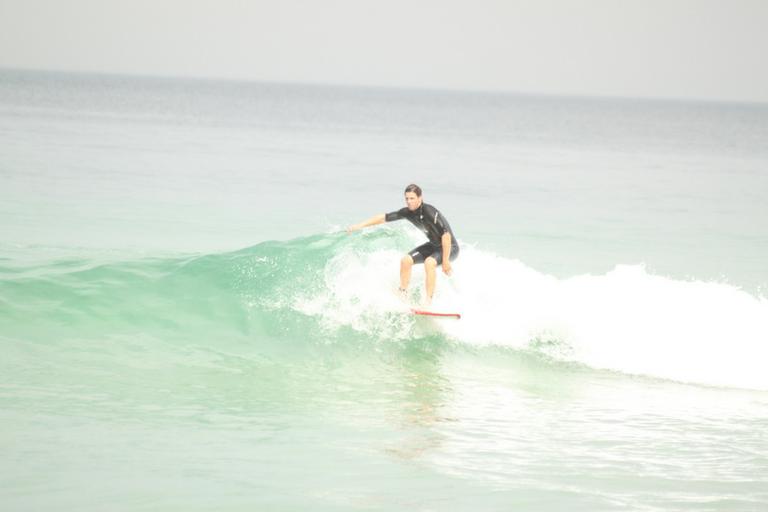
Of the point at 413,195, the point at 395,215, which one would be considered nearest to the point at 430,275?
the point at 395,215

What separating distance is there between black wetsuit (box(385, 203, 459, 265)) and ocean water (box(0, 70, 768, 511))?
0.92 m

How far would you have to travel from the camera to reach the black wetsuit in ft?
38.4

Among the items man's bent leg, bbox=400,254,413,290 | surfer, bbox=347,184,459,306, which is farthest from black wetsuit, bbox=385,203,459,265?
man's bent leg, bbox=400,254,413,290

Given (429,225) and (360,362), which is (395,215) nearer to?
(429,225)

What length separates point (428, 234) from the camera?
39.1 ft

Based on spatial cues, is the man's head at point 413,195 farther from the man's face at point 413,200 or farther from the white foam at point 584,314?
the white foam at point 584,314

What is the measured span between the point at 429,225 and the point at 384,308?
4.87 feet

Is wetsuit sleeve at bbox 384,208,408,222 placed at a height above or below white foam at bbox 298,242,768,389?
above

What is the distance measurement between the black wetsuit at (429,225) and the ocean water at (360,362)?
92 centimetres

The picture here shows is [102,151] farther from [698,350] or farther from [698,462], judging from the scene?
[698,462]

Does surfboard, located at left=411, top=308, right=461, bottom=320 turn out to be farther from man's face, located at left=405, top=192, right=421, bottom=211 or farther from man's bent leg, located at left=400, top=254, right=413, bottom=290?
man's face, located at left=405, top=192, right=421, bottom=211

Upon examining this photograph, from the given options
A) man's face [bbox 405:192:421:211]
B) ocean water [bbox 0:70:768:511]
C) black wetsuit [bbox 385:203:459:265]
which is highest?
man's face [bbox 405:192:421:211]

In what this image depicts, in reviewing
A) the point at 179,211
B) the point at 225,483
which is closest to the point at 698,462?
the point at 225,483

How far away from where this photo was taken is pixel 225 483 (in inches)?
285
